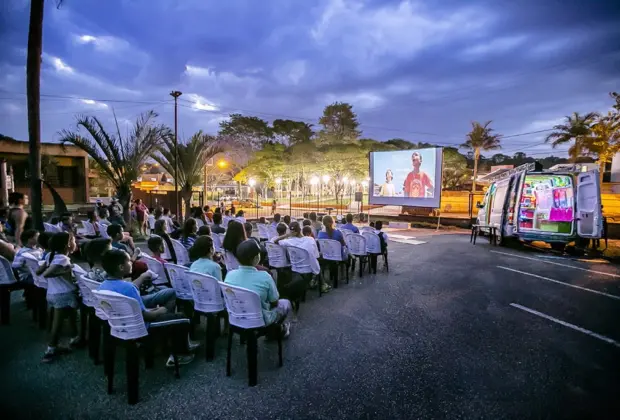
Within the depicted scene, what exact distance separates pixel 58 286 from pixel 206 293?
1773 mm

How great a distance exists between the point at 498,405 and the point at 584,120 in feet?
127

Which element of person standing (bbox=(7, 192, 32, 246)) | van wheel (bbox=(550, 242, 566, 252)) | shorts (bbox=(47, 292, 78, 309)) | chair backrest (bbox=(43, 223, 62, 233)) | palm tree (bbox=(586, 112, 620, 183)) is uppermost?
palm tree (bbox=(586, 112, 620, 183))

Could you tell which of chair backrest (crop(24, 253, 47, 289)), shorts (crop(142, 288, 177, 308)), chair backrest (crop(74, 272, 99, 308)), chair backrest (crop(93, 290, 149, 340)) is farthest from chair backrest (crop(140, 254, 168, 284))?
chair backrest (crop(93, 290, 149, 340))

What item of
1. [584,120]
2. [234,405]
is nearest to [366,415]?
[234,405]

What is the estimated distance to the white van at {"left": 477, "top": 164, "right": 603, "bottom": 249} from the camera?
29.3 ft

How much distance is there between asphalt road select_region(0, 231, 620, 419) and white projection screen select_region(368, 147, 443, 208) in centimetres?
1050

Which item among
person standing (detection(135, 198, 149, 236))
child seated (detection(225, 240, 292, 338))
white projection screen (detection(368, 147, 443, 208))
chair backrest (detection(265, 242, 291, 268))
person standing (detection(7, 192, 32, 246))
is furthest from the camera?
white projection screen (detection(368, 147, 443, 208))

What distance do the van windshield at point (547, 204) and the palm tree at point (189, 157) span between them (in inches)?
471

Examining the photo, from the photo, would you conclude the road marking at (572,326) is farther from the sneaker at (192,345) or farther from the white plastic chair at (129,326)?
the white plastic chair at (129,326)

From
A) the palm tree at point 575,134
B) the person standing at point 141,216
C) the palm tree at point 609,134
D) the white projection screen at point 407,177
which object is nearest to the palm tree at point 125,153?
the person standing at point 141,216

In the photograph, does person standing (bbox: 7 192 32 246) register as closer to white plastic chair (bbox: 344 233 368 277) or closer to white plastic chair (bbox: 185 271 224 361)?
white plastic chair (bbox: 185 271 224 361)

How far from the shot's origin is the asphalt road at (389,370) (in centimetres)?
276

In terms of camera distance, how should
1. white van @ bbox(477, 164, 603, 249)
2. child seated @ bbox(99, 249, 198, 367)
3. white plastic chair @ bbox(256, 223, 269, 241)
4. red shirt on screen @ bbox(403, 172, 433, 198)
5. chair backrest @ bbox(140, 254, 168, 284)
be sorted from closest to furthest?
1. child seated @ bbox(99, 249, 198, 367)
2. chair backrest @ bbox(140, 254, 168, 284)
3. white van @ bbox(477, 164, 603, 249)
4. white plastic chair @ bbox(256, 223, 269, 241)
5. red shirt on screen @ bbox(403, 172, 433, 198)

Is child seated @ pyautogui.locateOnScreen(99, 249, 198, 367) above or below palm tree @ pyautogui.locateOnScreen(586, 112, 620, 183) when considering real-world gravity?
below
